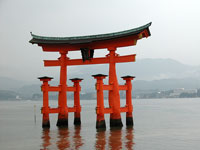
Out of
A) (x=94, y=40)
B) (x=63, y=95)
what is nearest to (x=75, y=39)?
(x=94, y=40)

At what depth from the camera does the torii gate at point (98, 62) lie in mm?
22109

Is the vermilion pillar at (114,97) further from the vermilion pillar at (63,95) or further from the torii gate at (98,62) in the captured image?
the vermilion pillar at (63,95)

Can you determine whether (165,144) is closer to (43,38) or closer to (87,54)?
(87,54)

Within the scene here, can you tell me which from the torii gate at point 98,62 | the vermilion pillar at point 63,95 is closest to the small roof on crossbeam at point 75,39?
the torii gate at point 98,62

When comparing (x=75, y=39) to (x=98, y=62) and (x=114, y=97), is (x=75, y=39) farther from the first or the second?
(x=114, y=97)

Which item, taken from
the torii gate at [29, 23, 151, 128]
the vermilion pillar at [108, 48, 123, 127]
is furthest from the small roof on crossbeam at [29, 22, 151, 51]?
the vermilion pillar at [108, 48, 123, 127]

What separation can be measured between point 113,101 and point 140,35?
5.81 m

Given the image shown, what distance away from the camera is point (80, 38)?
24625 mm

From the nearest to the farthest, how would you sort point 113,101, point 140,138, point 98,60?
point 140,138 < point 113,101 < point 98,60

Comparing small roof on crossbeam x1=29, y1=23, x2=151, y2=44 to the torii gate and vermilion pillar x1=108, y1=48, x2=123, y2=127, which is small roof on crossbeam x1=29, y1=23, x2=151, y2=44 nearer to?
the torii gate

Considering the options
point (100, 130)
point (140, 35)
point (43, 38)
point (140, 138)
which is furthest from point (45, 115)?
point (140, 35)

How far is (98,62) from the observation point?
2411cm

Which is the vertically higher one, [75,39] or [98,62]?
[75,39]

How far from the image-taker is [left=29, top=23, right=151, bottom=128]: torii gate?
22.1 m
